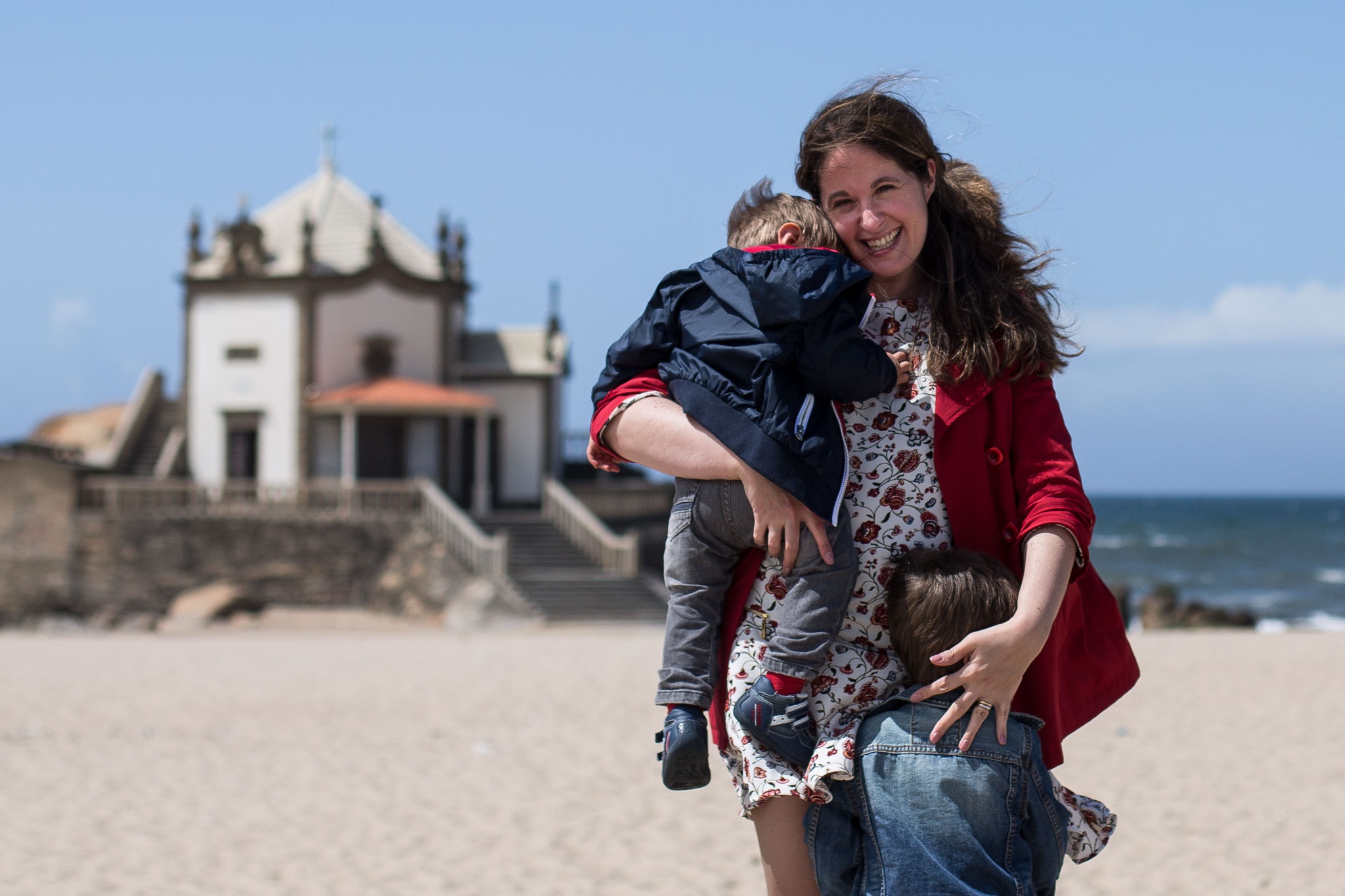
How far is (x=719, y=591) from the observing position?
8.96 feet

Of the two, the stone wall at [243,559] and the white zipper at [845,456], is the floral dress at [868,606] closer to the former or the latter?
the white zipper at [845,456]

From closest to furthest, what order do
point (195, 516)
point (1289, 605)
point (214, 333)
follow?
point (195, 516) → point (214, 333) → point (1289, 605)

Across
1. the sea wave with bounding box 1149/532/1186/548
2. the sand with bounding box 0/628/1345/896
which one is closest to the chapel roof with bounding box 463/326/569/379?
the sand with bounding box 0/628/1345/896

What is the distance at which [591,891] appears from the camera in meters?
6.96

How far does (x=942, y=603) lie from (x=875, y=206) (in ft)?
2.73

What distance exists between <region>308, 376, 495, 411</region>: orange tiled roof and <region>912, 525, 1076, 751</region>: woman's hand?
2407 cm

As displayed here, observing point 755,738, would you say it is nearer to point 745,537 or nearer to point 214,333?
point 745,537

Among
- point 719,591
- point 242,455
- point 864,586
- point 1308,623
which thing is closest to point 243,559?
point 242,455

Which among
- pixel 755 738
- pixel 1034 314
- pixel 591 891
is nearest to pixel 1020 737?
pixel 755 738

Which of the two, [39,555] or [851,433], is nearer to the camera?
[851,433]

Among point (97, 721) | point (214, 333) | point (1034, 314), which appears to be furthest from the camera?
point (214, 333)

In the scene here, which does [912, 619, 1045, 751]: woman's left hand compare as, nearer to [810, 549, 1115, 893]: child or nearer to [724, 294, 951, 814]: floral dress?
[810, 549, 1115, 893]: child

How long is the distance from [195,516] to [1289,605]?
30618 mm

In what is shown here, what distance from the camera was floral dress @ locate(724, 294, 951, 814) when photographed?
103 inches
